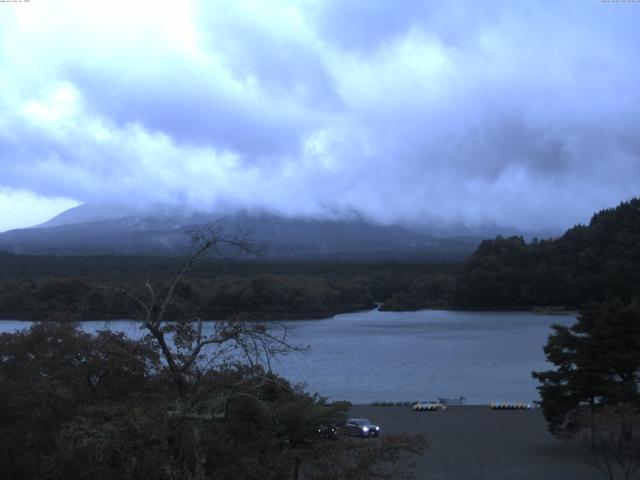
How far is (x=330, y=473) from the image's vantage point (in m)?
5.55

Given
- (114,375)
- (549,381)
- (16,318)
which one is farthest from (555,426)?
(16,318)

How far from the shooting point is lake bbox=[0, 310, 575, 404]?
2377 centimetres

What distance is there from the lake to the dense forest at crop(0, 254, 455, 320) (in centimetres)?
145

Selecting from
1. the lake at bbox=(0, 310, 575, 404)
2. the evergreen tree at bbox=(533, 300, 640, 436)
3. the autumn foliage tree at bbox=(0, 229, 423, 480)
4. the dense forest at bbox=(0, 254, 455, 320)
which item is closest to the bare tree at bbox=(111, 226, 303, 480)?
the autumn foliage tree at bbox=(0, 229, 423, 480)

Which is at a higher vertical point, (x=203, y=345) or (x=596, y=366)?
(x=203, y=345)

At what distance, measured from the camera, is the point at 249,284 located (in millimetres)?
41812

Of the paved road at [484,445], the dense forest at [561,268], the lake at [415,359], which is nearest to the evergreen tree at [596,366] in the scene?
the paved road at [484,445]

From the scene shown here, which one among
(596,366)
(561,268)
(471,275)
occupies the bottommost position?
(596,366)

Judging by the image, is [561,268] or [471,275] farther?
[471,275]

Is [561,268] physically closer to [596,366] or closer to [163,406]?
[596,366]

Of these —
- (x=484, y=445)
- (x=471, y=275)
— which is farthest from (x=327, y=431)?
(x=471, y=275)

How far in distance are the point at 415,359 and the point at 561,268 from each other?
31335mm

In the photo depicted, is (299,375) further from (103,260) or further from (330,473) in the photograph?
(103,260)

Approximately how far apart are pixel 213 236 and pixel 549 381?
11.5 meters
